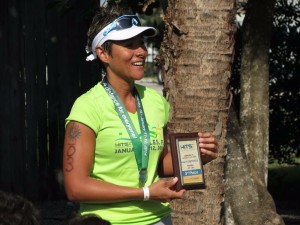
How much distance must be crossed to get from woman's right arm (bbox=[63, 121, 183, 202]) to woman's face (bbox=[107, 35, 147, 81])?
368 millimetres

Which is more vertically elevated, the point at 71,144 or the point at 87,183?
the point at 71,144

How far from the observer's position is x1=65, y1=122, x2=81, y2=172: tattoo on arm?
4957mm

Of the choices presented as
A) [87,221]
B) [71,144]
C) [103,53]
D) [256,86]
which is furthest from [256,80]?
[87,221]

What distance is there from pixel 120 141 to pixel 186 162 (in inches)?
12.4

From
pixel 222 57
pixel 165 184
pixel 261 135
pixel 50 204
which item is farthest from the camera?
pixel 50 204

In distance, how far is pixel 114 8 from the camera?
17.4ft

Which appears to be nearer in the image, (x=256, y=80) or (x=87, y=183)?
(x=87, y=183)

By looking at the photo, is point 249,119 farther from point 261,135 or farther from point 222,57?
point 222,57

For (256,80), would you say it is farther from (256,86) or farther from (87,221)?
(87,221)

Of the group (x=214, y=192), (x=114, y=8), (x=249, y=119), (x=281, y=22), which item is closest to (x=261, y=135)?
(x=249, y=119)

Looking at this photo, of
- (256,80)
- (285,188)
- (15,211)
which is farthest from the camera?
(285,188)

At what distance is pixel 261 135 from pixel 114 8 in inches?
185

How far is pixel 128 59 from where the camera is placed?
516 centimetres

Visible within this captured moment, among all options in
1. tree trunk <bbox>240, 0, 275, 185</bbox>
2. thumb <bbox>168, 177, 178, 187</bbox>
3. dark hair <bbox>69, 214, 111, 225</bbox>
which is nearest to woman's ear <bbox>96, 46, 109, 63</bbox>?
thumb <bbox>168, 177, 178, 187</bbox>
